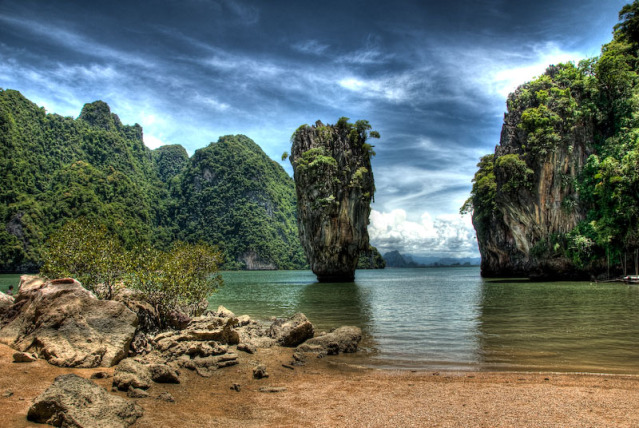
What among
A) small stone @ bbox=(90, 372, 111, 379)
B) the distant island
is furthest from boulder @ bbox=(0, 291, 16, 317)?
the distant island

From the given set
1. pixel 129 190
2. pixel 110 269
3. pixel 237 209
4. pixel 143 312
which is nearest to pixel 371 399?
pixel 143 312

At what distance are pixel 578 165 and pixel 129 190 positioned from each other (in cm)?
10859

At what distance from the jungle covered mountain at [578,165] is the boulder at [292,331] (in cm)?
3387

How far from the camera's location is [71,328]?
7.73 m

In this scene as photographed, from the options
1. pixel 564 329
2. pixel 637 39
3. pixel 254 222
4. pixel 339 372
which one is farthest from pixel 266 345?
pixel 254 222

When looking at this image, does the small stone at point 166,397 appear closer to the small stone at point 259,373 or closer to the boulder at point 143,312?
the small stone at point 259,373

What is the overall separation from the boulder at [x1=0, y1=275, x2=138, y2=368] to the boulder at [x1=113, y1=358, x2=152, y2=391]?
2.79ft

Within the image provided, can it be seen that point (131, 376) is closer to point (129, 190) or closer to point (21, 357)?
point (21, 357)

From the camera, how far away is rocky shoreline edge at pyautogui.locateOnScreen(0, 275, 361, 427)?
5.12m

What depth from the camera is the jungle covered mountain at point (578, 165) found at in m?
34.3

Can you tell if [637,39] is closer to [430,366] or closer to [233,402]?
[430,366]

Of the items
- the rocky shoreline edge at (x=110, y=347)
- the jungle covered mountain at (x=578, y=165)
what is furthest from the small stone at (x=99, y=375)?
the jungle covered mountain at (x=578, y=165)

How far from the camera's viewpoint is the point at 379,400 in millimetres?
6570

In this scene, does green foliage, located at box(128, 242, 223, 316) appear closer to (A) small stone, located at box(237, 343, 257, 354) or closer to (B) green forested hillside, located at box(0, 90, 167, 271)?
(A) small stone, located at box(237, 343, 257, 354)
